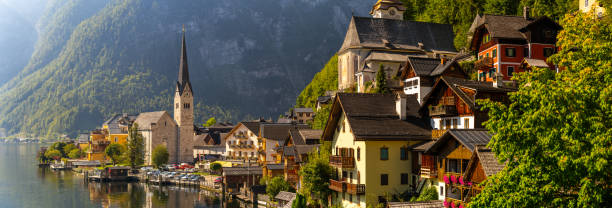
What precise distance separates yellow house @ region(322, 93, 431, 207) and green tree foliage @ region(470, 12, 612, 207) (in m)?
21.1

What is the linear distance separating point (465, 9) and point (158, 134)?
84781 mm

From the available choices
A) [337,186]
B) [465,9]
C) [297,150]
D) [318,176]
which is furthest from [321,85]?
[337,186]

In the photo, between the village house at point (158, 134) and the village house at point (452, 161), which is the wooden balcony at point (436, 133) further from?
the village house at point (158, 134)

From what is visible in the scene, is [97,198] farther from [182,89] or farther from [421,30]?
[182,89]

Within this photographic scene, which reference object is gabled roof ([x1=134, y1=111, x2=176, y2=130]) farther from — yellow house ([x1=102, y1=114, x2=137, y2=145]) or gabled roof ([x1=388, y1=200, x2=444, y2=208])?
gabled roof ([x1=388, y1=200, x2=444, y2=208])

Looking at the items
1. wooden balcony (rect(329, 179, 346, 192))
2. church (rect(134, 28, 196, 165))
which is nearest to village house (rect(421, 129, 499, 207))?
wooden balcony (rect(329, 179, 346, 192))

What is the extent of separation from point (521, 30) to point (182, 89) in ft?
382

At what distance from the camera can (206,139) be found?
5837 inches

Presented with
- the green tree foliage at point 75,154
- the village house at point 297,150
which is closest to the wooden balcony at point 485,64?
the village house at point 297,150

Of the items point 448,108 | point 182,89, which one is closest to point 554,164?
point 448,108

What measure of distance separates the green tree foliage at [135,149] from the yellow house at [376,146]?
9716cm

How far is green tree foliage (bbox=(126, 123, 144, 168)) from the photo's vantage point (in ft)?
433

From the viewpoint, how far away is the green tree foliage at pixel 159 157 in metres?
129

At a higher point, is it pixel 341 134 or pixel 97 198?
pixel 341 134
